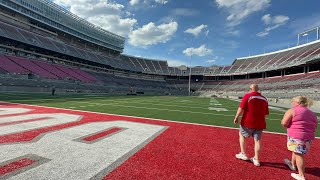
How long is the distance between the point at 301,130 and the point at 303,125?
0.10 m

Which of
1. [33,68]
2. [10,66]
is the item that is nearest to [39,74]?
[33,68]

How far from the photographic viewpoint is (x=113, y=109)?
1458 cm

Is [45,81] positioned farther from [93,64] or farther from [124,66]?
[124,66]

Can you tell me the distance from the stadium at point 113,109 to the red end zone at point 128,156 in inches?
0.8

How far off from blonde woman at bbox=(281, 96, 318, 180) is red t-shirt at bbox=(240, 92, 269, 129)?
634 mm

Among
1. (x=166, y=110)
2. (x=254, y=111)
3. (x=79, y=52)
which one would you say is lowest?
(x=166, y=110)

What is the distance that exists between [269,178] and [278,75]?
71.5 m

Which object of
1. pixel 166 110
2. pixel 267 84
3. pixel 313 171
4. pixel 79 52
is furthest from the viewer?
pixel 79 52

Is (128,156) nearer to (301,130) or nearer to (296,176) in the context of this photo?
(296,176)

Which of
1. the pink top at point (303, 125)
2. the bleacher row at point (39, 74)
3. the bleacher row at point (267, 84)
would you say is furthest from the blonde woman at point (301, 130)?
the bleacher row at point (267, 84)

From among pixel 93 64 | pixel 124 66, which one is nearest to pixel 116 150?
pixel 93 64

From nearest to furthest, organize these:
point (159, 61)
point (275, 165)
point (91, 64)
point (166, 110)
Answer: point (275, 165), point (166, 110), point (91, 64), point (159, 61)

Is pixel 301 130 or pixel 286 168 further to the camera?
pixel 286 168

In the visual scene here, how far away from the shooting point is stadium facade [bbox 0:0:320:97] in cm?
4387
